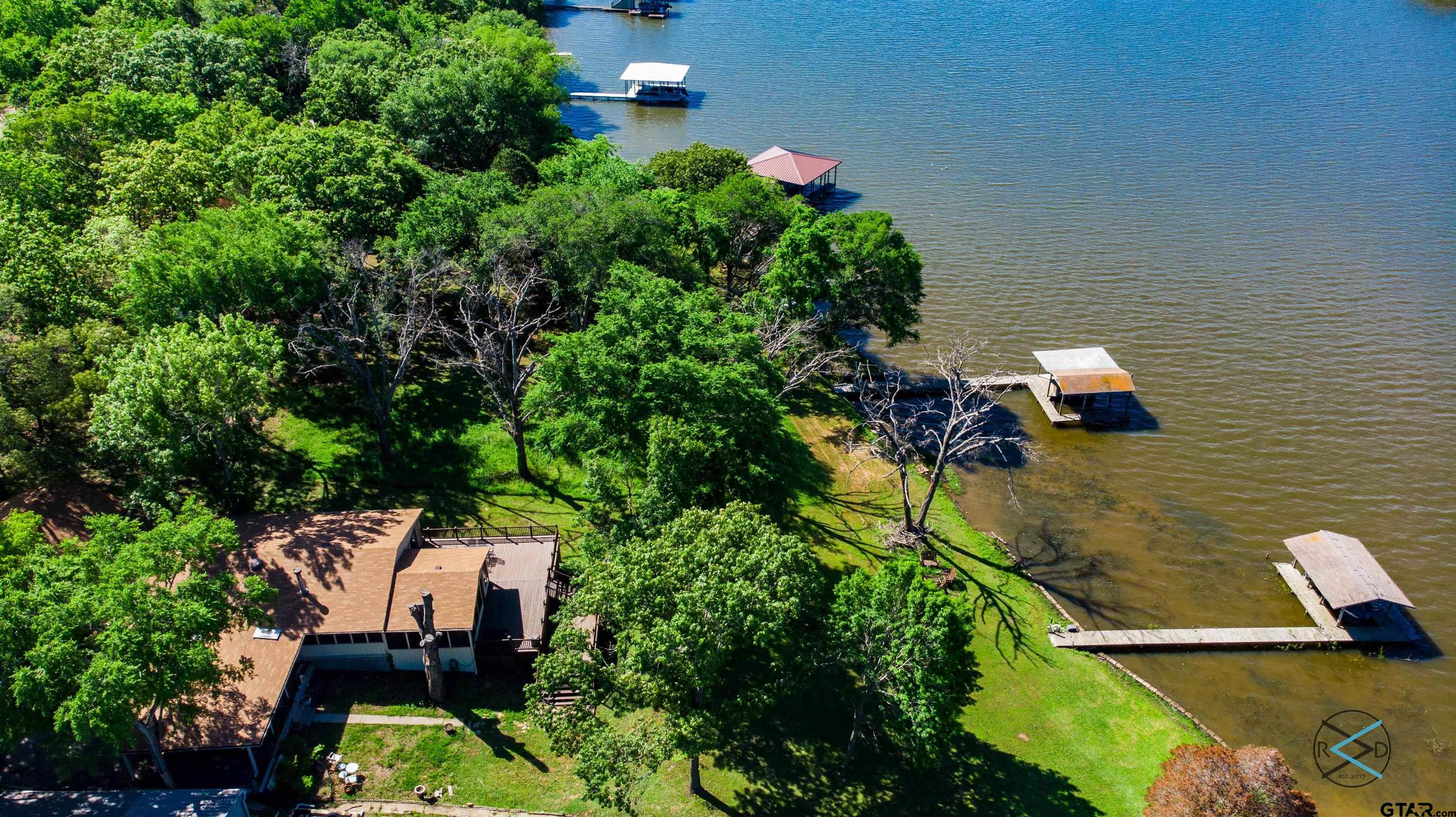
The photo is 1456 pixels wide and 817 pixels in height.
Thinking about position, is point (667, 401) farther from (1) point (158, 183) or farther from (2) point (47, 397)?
(1) point (158, 183)

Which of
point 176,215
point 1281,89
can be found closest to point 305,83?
point 176,215

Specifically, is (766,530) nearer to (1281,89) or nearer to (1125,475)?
(1125,475)

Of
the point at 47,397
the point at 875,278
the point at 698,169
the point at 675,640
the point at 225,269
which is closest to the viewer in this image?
the point at 675,640

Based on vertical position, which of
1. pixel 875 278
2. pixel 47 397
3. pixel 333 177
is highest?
pixel 333 177

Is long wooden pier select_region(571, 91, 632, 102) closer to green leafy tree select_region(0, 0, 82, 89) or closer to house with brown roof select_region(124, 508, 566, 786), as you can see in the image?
green leafy tree select_region(0, 0, 82, 89)

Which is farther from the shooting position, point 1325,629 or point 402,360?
point 402,360

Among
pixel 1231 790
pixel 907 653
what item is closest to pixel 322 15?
pixel 907 653
